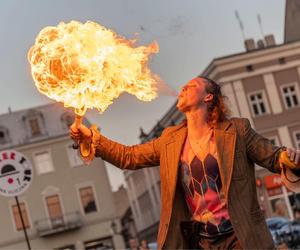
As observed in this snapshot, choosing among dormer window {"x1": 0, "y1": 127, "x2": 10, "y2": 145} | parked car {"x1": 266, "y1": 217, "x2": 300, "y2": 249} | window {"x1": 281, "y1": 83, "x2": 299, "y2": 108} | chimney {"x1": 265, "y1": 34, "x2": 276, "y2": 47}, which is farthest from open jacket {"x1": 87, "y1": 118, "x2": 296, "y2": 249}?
dormer window {"x1": 0, "y1": 127, "x2": 10, "y2": 145}

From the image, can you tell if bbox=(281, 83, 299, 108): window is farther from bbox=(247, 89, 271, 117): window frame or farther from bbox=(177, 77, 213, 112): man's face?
bbox=(177, 77, 213, 112): man's face

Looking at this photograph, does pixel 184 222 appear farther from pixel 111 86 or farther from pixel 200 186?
pixel 111 86

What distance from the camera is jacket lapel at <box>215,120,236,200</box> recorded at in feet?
15.9

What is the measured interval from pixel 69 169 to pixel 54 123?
→ 4123 millimetres

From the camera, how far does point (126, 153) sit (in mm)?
5301

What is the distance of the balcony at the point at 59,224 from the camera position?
5341 centimetres

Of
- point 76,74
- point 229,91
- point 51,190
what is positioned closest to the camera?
point 76,74

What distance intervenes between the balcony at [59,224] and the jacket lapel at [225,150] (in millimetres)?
49136

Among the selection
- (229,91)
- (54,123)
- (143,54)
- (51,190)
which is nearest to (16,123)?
(54,123)

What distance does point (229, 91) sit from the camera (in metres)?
44.5

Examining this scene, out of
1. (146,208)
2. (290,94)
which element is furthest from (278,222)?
(146,208)

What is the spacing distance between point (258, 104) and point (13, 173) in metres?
35.5

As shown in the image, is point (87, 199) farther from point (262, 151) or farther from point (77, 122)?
point (262, 151)

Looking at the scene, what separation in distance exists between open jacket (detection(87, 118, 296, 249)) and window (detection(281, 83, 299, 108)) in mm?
41241
